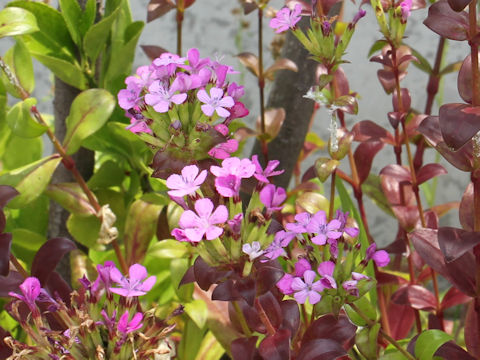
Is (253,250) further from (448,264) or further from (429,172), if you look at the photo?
(429,172)

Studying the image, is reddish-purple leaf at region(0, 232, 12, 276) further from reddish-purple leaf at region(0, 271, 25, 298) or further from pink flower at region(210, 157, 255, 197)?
pink flower at region(210, 157, 255, 197)

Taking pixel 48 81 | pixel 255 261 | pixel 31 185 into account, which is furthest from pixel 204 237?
pixel 48 81

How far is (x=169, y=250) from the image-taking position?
73cm

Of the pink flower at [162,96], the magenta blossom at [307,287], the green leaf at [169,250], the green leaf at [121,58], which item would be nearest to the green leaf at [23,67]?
the green leaf at [121,58]

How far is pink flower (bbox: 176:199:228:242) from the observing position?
0.41 metres

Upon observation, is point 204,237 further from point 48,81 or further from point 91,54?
point 48,81

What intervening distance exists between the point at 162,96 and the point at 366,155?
398 millimetres

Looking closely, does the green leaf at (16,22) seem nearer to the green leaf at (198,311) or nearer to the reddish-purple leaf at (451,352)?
the green leaf at (198,311)

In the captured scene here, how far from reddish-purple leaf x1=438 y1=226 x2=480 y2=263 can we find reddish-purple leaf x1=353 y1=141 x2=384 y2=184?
11.0 inches

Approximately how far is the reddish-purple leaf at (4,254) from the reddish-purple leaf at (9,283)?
32 mm

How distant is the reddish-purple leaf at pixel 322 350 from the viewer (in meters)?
0.48

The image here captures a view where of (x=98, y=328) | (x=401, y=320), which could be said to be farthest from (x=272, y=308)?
(x=401, y=320)

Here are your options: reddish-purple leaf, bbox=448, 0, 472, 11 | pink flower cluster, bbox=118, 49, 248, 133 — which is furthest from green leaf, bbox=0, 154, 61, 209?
reddish-purple leaf, bbox=448, 0, 472, 11

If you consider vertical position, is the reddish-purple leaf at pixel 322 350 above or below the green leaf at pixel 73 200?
above
